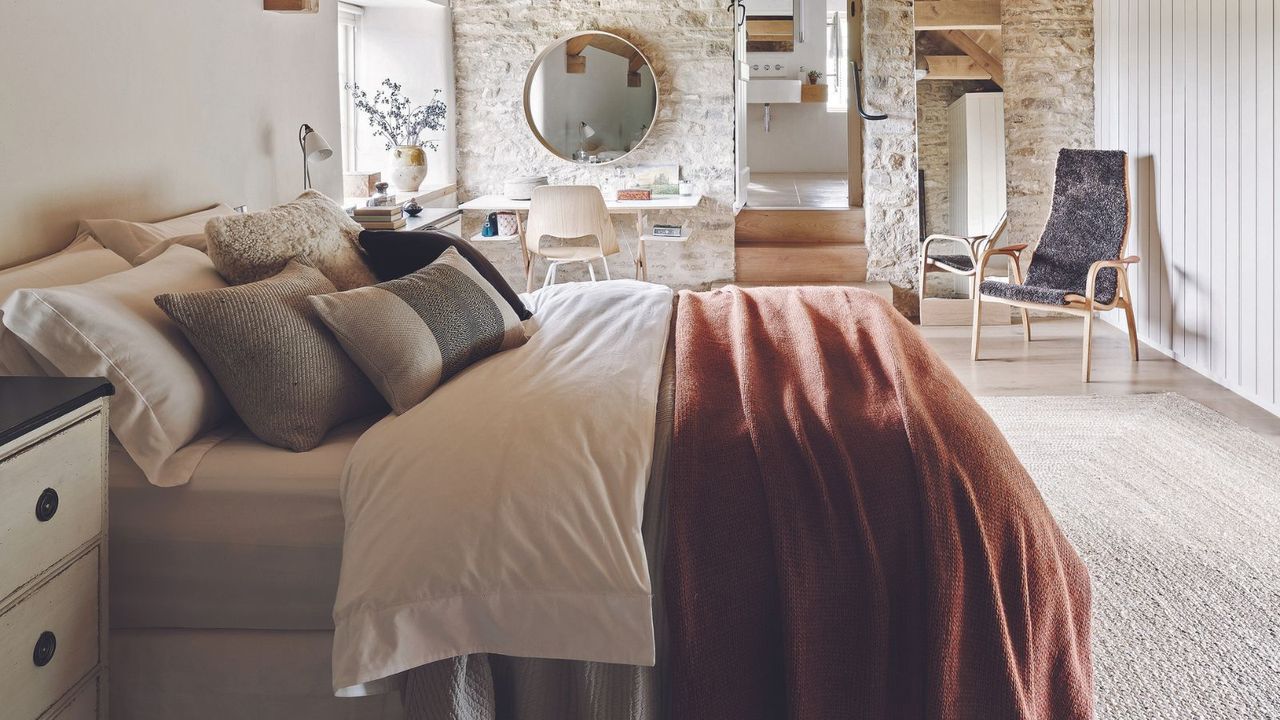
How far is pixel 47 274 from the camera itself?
2.38 meters

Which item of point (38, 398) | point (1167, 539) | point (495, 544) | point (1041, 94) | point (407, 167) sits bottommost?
point (1167, 539)

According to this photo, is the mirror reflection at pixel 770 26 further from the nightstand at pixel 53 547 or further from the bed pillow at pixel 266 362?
the nightstand at pixel 53 547

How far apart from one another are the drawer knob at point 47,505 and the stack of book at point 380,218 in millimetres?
2708

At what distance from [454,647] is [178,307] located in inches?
35.5

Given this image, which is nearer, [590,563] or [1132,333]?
[590,563]

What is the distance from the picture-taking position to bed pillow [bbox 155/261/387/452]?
209 cm

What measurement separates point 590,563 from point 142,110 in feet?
7.62

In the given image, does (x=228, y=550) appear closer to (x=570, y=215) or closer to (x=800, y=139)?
(x=570, y=215)

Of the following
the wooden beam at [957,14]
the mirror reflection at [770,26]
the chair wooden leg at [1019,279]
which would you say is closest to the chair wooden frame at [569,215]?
the chair wooden leg at [1019,279]

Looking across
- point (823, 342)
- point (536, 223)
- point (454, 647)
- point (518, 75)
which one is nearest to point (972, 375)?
point (536, 223)

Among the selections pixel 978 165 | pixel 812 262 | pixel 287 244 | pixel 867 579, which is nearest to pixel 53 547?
pixel 287 244

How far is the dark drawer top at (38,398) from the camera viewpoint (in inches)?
62.0

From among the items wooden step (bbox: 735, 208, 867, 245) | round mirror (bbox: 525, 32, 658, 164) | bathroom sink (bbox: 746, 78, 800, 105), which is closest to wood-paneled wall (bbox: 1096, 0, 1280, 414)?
wooden step (bbox: 735, 208, 867, 245)

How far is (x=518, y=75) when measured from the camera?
6.96 m
